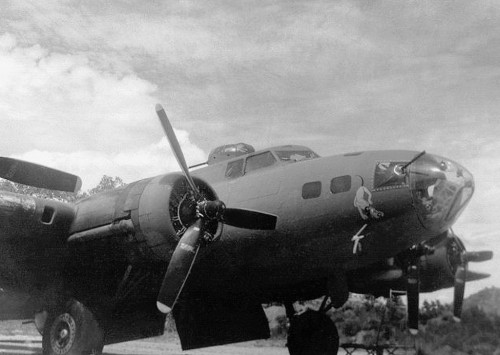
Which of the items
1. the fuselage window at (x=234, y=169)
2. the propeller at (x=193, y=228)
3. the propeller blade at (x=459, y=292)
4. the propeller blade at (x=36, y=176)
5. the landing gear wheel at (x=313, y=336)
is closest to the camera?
the propeller at (x=193, y=228)

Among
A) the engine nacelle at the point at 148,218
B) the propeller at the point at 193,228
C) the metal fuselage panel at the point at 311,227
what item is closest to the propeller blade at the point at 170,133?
the propeller at the point at 193,228

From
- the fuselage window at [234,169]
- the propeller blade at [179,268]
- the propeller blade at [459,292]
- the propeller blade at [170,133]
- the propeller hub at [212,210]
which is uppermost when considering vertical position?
the propeller blade at [170,133]

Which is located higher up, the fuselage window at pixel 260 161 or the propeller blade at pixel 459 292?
the fuselage window at pixel 260 161

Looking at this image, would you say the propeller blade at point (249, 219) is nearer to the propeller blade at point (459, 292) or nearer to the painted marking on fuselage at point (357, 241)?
the painted marking on fuselage at point (357, 241)

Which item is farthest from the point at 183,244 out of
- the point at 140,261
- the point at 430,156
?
the point at 430,156

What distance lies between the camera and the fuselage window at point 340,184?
28.0ft

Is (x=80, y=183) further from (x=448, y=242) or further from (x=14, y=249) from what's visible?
(x=448, y=242)

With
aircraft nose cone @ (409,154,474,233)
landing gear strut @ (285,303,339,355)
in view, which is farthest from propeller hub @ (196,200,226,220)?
landing gear strut @ (285,303,339,355)

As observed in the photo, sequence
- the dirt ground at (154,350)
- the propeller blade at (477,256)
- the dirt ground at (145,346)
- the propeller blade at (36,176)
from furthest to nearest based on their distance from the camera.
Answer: the dirt ground at (145,346) < the dirt ground at (154,350) < the propeller blade at (477,256) < the propeller blade at (36,176)

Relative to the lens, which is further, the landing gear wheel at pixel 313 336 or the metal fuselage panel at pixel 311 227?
the landing gear wheel at pixel 313 336

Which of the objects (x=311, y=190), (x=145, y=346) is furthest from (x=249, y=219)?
(x=145, y=346)

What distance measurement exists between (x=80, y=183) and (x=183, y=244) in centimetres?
304

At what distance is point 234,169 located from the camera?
1073cm

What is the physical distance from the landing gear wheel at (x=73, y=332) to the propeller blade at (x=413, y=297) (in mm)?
6189
